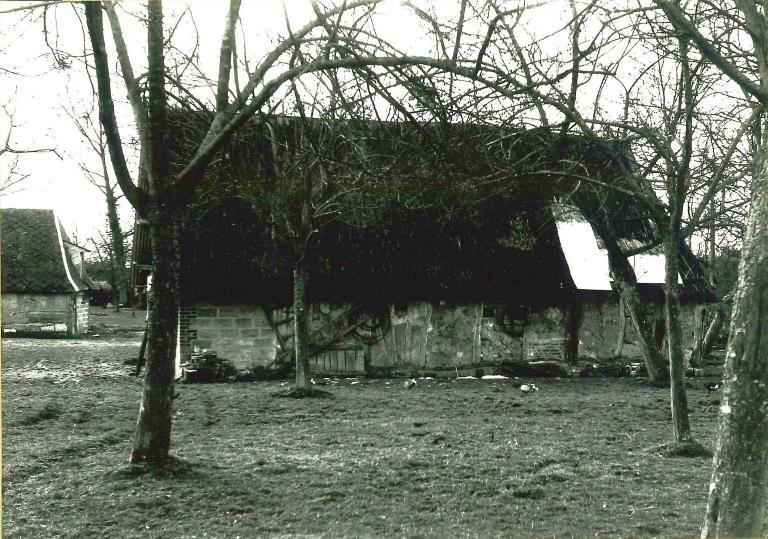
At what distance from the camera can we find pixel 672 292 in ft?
26.2

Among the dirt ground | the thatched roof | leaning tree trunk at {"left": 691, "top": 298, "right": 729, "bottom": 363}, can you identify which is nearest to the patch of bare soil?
the dirt ground

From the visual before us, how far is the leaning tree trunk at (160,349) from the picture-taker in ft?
22.2

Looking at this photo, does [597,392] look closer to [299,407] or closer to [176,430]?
[299,407]

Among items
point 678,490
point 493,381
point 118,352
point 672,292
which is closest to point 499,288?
point 493,381

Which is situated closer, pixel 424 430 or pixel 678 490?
pixel 678 490

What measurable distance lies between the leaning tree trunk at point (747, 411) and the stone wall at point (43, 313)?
1159 inches

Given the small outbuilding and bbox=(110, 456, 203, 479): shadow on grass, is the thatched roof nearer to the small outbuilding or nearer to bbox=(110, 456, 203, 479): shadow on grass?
bbox=(110, 456, 203, 479): shadow on grass

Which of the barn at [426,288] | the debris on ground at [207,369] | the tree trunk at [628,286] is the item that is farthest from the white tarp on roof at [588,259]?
the debris on ground at [207,369]

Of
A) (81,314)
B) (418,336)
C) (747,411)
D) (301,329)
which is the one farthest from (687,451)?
(81,314)

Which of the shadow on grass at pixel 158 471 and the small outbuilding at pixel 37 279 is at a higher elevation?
the small outbuilding at pixel 37 279

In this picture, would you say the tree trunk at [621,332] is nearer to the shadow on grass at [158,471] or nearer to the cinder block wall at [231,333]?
the cinder block wall at [231,333]

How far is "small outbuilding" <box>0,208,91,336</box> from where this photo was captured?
1118 inches

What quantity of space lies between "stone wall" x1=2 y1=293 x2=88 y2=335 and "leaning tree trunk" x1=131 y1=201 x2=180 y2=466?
2483 centimetres

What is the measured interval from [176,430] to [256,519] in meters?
4.45
